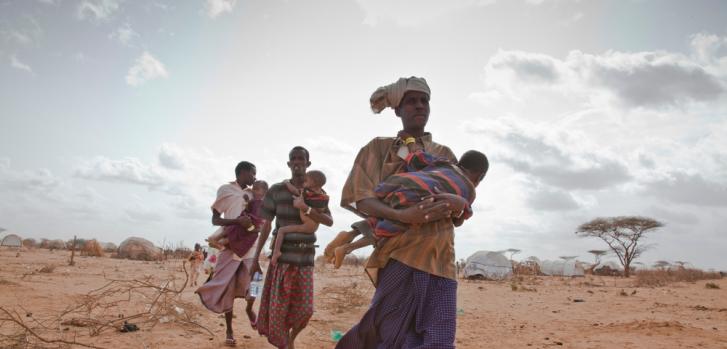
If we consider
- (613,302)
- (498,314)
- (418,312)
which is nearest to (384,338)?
(418,312)

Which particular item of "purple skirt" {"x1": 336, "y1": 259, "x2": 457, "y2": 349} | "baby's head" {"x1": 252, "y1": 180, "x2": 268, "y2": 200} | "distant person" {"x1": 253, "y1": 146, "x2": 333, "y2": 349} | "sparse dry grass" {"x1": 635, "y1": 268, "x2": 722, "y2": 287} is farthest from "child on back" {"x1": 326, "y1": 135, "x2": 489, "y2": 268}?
"sparse dry grass" {"x1": 635, "y1": 268, "x2": 722, "y2": 287}

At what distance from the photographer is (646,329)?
20.9 feet

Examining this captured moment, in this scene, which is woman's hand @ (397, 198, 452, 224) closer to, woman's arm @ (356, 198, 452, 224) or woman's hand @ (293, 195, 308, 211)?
woman's arm @ (356, 198, 452, 224)

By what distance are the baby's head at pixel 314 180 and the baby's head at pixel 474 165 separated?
2097 millimetres

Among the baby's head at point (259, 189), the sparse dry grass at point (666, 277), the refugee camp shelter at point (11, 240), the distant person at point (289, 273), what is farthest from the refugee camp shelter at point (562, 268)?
the refugee camp shelter at point (11, 240)

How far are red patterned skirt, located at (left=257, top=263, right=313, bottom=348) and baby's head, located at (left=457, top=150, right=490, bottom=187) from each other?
2297 millimetres

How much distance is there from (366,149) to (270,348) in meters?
3.74

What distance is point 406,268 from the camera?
2062 millimetres

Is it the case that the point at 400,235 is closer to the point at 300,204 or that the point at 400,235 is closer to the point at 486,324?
the point at 300,204

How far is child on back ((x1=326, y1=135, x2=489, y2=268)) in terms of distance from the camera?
74.9 inches

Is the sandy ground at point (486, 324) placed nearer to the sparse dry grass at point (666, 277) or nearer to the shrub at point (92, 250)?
the sparse dry grass at point (666, 277)

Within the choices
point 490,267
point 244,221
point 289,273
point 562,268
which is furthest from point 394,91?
point 562,268

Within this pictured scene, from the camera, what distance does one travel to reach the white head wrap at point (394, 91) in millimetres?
2281

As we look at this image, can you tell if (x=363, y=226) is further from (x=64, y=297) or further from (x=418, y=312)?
(x=64, y=297)
